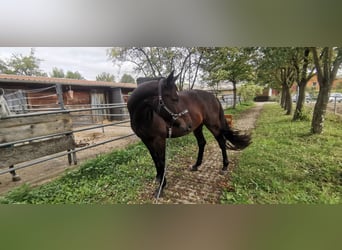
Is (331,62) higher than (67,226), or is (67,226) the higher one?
(331,62)

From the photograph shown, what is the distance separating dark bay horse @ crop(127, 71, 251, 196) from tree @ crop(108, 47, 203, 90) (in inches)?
8.0

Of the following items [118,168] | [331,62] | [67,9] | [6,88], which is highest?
[67,9]

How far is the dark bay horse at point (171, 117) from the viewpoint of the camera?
1.22 m

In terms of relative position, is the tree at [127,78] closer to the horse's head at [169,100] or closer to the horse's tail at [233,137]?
the horse's head at [169,100]

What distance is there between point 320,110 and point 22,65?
9.46 ft

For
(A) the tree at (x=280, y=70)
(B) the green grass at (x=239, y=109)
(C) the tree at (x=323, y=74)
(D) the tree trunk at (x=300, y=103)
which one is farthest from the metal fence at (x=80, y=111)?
(D) the tree trunk at (x=300, y=103)

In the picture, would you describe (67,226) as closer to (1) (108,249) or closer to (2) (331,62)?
(1) (108,249)

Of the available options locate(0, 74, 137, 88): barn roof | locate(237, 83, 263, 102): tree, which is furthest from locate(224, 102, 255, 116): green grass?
locate(0, 74, 137, 88): barn roof

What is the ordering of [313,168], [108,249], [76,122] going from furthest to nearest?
[76,122]
[313,168]
[108,249]

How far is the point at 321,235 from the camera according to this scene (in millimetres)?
1054

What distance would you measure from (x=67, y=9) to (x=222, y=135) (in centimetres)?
160

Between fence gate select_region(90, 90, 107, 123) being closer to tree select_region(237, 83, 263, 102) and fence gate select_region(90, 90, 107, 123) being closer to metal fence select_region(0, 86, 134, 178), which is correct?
metal fence select_region(0, 86, 134, 178)

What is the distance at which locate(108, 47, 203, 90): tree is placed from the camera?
145 centimetres

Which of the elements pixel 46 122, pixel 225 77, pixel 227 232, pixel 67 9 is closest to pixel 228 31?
pixel 225 77
